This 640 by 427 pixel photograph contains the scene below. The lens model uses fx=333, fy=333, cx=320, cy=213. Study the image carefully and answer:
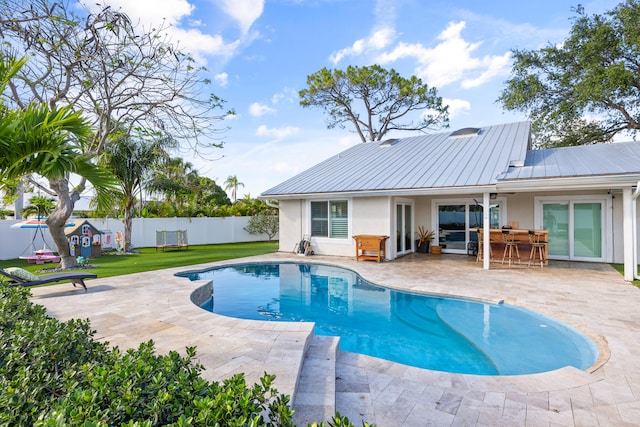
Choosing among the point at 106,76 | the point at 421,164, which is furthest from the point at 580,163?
the point at 106,76

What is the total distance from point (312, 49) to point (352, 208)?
8.13 metres

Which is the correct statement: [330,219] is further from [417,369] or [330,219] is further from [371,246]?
[417,369]

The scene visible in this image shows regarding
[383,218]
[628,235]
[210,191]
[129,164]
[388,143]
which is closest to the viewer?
[628,235]

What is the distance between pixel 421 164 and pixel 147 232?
15792 mm

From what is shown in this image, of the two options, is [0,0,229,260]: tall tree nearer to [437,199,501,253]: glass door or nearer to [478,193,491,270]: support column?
[478,193,491,270]: support column

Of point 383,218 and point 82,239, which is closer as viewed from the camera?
point 383,218

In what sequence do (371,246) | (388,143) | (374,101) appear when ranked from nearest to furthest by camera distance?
(371,246)
(388,143)
(374,101)

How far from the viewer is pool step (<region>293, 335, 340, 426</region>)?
3021mm

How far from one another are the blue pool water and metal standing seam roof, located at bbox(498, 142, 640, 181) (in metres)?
5.08

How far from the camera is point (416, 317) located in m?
6.92

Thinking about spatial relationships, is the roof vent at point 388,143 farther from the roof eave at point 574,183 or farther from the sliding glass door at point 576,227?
the roof eave at point 574,183

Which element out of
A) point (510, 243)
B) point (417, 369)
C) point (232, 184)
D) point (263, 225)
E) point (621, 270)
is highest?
point (232, 184)

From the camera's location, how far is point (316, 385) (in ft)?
11.7

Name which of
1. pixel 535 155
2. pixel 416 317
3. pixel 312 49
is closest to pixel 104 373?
pixel 416 317
